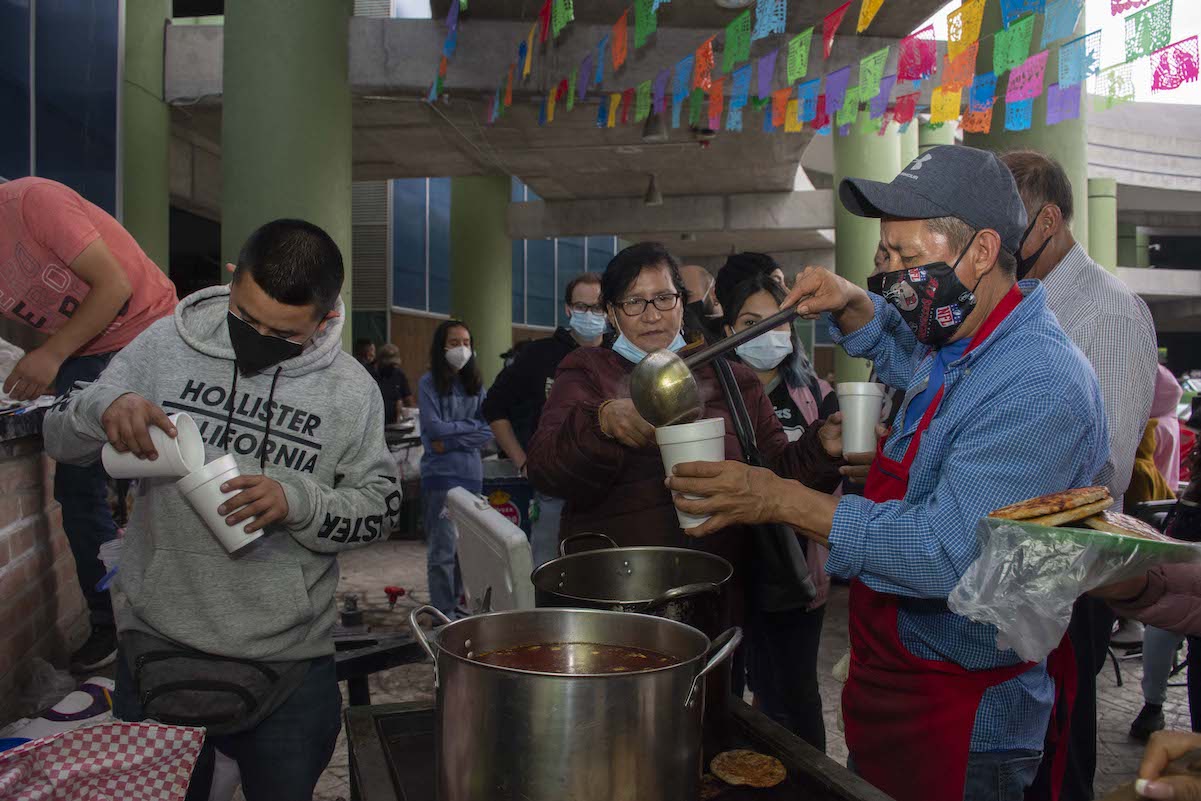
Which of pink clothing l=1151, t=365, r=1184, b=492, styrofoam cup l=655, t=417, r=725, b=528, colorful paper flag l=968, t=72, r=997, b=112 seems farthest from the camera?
pink clothing l=1151, t=365, r=1184, b=492

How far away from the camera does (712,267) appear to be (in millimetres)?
22141

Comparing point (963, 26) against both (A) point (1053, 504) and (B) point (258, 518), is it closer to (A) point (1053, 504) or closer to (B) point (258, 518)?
(A) point (1053, 504)

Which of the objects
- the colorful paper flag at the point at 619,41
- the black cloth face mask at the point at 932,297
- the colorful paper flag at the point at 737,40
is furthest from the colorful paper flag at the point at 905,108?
the black cloth face mask at the point at 932,297

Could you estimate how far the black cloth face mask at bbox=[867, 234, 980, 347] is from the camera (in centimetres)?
167

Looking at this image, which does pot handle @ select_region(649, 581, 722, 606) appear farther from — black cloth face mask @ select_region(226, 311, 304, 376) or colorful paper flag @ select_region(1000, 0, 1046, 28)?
colorful paper flag @ select_region(1000, 0, 1046, 28)

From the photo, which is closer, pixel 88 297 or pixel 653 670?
pixel 653 670

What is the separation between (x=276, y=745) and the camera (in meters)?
2.00

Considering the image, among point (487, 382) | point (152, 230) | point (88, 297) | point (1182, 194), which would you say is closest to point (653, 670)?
point (88, 297)

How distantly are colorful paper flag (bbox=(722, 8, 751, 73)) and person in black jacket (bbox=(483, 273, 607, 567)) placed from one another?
176cm

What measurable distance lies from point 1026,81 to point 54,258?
4419mm

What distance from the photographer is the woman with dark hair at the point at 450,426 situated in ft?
19.2

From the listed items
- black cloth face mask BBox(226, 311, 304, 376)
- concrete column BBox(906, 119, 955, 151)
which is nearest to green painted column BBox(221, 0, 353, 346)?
black cloth face mask BBox(226, 311, 304, 376)

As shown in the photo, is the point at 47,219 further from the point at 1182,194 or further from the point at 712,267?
the point at 1182,194

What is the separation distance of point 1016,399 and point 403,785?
3.73 feet
